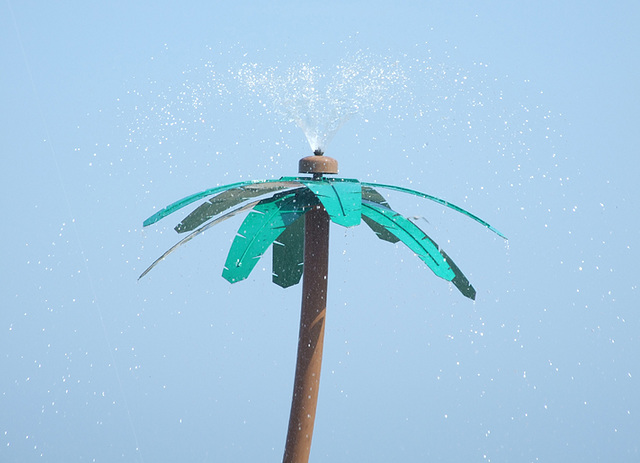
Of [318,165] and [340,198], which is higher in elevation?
[318,165]

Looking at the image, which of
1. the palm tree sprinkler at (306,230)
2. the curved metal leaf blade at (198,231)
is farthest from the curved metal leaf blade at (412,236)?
the curved metal leaf blade at (198,231)

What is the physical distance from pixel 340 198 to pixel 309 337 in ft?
2.96

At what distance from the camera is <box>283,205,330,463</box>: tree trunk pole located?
5234mm

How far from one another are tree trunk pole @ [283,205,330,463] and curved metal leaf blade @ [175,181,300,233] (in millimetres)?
256

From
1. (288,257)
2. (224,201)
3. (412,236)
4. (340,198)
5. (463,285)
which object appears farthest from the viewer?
(288,257)

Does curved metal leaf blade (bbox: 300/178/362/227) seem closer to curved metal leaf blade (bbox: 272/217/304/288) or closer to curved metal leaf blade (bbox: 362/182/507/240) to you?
curved metal leaf blade (bbox: 362/182/507/240)

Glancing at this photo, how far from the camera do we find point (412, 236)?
5117mm

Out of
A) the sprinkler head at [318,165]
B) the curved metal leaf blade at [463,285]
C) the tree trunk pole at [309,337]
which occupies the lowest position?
the tree trunk pole at [309,337]

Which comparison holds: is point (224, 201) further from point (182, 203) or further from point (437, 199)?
point (437, 199)

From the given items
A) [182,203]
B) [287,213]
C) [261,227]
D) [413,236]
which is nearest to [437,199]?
[413,236]

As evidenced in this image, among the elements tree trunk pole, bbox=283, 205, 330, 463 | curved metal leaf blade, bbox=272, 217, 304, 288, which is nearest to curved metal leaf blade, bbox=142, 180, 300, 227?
tree trunk pole, bbox=283, 205, 330, 463

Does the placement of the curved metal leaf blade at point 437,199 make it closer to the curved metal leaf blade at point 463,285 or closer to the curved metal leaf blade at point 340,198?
the curved metal leaf blade at point 340,198

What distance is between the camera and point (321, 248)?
5.24 meters

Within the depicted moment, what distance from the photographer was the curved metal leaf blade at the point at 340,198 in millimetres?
4652
